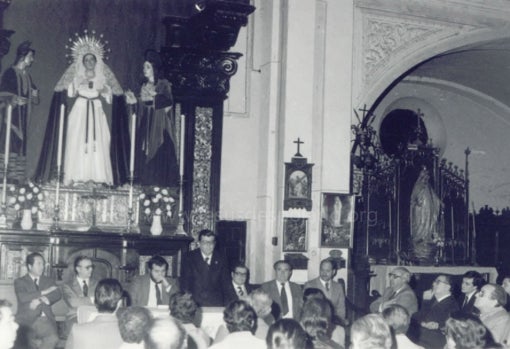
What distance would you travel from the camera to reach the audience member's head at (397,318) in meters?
5.38

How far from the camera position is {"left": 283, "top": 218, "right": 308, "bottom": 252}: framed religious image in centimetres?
1062

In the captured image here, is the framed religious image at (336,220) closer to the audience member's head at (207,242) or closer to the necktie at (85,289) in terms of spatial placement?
the audience member's head at (207,242)

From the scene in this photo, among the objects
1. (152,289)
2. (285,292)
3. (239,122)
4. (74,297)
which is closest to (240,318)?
(74,297)

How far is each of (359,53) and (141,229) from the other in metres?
4.34

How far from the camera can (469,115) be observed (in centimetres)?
1705

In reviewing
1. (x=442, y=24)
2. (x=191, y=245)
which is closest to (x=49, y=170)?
(x=191, y=245)

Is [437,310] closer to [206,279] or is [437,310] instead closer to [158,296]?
[206,279]

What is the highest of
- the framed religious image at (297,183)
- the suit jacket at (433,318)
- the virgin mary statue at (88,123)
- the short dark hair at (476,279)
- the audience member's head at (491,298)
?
the virgin mary statue at (88,123)

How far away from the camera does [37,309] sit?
301 inches

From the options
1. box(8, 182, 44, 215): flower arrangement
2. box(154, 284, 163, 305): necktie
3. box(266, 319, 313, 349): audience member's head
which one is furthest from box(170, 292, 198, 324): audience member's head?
box(8, 182, 44, 215): flower arrangement

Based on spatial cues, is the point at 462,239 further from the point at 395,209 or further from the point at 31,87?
the point at 31,87

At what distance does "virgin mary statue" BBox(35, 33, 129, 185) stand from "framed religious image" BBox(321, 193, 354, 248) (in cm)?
290

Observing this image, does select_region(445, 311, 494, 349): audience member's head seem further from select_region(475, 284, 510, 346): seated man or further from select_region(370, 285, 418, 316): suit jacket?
select_region(370, 285, 418, 316): suit jacket

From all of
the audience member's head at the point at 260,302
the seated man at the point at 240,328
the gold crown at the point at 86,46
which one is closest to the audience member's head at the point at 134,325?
the seated man at the point at 240,328
